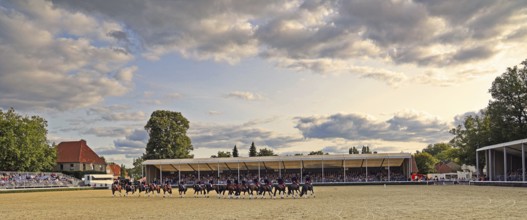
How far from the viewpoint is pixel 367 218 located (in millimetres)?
16484

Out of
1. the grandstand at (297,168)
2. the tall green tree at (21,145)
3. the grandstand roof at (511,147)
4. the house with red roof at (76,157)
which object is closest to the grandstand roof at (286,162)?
the grandstand at (297,168)

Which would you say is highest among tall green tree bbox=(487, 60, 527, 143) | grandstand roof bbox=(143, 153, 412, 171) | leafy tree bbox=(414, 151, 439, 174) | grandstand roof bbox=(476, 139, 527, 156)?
tall green tree bbox=(487, 60, 527, 143)

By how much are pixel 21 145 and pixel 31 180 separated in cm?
853

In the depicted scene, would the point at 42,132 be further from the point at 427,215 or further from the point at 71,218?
the point at 427,215

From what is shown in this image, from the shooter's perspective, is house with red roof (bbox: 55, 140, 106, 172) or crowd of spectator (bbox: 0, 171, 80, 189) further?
house with red roof (bbox: 55, 140, 106, 172)

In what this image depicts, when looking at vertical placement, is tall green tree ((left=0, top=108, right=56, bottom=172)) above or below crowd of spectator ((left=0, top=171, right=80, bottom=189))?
above

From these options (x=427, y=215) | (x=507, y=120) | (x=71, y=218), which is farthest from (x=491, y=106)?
(x=71, y=218)

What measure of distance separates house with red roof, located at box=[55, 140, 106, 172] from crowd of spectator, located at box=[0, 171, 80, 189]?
1845 cm

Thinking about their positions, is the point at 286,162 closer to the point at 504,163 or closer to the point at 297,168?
the point at 297,168

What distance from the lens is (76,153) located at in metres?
86.1

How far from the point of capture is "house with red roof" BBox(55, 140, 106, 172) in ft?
280

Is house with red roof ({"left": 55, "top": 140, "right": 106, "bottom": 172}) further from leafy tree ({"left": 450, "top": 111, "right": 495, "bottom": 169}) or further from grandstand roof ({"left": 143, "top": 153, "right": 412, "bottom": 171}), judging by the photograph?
leafy tree ({"left": 450, "top": 111, "right": 495, "bottom": 169})

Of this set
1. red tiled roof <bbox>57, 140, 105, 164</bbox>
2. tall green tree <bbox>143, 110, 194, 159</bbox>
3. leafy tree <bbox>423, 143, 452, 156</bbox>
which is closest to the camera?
tall green tree <bbox>143, 110, 194, 159</bbox>

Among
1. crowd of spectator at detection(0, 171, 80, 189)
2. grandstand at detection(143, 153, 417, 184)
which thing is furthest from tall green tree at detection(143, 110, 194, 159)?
crowd of spectator at detection(0, 171, 80, 189)
